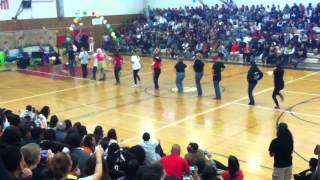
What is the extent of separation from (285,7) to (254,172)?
20.5 meters

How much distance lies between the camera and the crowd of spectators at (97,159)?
4559mm

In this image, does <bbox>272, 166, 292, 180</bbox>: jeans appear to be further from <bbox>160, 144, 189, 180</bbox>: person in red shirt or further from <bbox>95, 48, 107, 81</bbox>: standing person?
<bbox>95, 48, 107, 81</bbox>: standing person

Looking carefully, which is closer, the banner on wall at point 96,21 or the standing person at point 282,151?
the standing person at point 282,151

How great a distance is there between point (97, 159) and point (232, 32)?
23.5 metres

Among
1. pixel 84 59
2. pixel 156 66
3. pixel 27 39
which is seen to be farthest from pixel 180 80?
pixel 27 39

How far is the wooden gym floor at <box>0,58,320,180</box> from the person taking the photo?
11000 millimetres

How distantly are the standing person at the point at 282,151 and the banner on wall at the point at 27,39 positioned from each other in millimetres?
23379

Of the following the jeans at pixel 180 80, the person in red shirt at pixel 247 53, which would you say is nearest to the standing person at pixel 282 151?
the jeans at pixel 180 80

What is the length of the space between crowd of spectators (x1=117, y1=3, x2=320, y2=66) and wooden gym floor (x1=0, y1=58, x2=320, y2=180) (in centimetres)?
281

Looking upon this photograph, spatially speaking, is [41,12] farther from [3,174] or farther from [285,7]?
[3,174]

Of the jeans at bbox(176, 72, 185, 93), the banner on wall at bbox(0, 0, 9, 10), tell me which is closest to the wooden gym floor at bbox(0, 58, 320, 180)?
the jeans at bbox(176, 72, 185, 93)

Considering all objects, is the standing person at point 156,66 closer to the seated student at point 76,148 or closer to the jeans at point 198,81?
the jeans at point 198,81

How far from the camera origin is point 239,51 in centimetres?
2578

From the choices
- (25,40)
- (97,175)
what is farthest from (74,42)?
(97,175)
